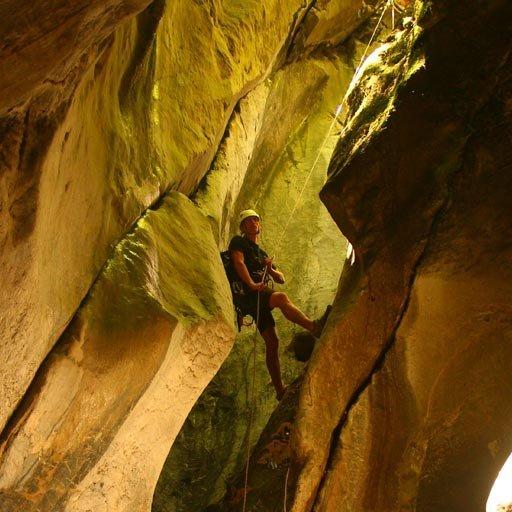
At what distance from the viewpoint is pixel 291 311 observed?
7.15m

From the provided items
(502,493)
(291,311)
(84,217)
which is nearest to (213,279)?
(84,217)

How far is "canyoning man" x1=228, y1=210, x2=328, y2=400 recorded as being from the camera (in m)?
7.09

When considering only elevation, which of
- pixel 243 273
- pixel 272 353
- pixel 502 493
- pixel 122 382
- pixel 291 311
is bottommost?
pixel 502 493

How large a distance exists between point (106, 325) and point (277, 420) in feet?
9.66

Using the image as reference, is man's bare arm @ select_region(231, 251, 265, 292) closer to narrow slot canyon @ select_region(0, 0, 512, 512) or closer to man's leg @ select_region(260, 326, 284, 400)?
man's leg @ select_region(260, 326, 284, 400)

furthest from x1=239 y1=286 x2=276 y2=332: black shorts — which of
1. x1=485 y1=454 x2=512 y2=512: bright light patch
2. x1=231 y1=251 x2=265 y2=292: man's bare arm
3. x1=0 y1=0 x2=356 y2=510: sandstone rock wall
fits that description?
x1=485 y1=454 x2=512 y2=512: bright light patch

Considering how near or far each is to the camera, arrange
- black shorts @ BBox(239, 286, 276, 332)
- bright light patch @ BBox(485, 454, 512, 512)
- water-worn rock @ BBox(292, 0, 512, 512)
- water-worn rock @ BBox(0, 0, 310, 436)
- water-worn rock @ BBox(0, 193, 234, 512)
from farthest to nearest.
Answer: black shorts @ BBox(239, 286, 276, 332) < water-worn rock @ BBox(292, 0, 512, 512) < water-worn rock @ BBox(0, 193, 234, 512) < bright light patch @ BBox(485, 454, 512, 512) < water-worn rock @ BBox(0, 0, 310, 436)

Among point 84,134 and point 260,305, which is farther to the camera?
point 260,305

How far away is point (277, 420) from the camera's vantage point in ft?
21.3

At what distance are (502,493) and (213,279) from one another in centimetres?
308

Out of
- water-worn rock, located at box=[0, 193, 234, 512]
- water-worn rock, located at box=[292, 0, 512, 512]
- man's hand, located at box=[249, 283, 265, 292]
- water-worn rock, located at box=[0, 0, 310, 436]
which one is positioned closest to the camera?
water-worn rock, located at box=[0, 0, 310, 436]

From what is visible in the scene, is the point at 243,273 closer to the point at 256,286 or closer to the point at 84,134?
the point at 256,286

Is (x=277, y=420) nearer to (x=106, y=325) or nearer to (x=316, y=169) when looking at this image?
(x=106, y=325)

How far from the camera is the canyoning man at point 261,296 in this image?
7094 millimetres
